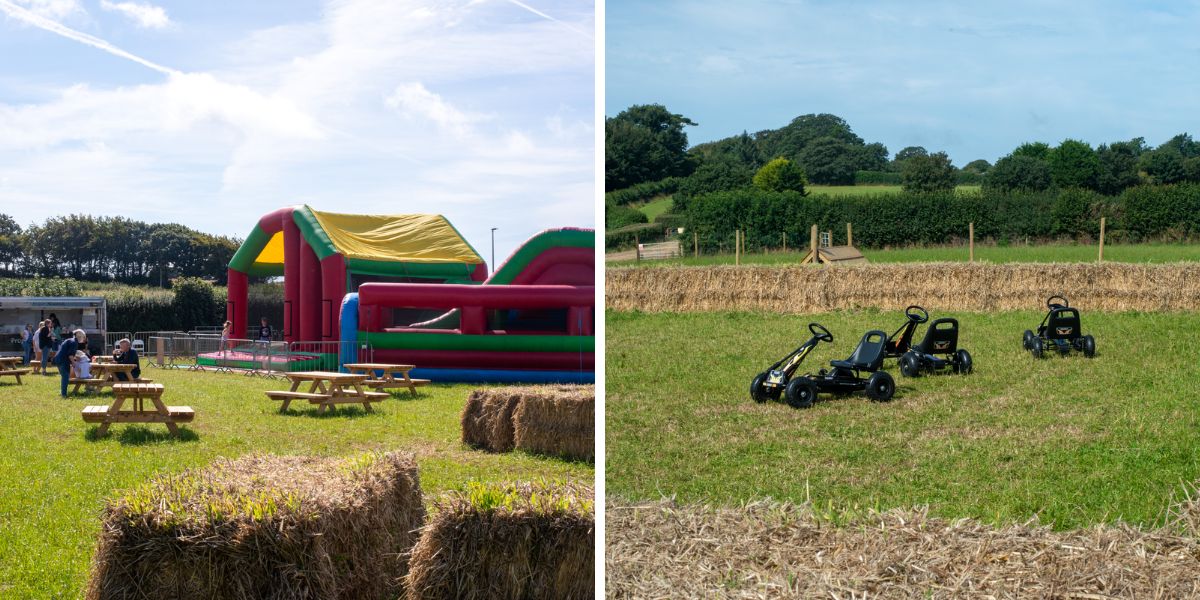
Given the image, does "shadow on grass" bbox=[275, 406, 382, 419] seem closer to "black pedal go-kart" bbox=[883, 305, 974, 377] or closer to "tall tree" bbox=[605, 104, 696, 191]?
"tall tree" bbox=[605, 104, 696, 191]

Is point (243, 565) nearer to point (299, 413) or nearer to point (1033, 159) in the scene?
point (299, 413)

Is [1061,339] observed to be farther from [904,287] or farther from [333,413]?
[333,413]

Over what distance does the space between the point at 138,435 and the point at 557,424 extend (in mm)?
3422

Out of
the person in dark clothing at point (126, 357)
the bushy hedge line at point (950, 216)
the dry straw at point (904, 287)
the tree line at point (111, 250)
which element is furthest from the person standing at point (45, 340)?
the tree line at point (111, 250)

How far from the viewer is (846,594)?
118 inches

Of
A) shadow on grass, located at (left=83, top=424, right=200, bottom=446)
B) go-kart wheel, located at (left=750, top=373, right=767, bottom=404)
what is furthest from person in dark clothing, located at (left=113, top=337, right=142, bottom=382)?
go-kart wheel, located at (left=750, top=373, right=767, bottom=404)

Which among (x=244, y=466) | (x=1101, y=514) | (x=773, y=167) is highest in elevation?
(x=773, y=167)

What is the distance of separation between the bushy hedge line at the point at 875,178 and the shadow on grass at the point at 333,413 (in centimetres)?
1630

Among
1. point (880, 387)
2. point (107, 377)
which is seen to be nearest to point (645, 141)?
point (880, 387)

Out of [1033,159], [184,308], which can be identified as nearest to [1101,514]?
[1033,159]

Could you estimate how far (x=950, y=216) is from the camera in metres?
19.6

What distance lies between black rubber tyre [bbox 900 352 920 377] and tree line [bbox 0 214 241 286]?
2627 cm

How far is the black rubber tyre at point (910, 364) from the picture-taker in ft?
29.7

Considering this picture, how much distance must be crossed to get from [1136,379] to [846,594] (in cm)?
745
